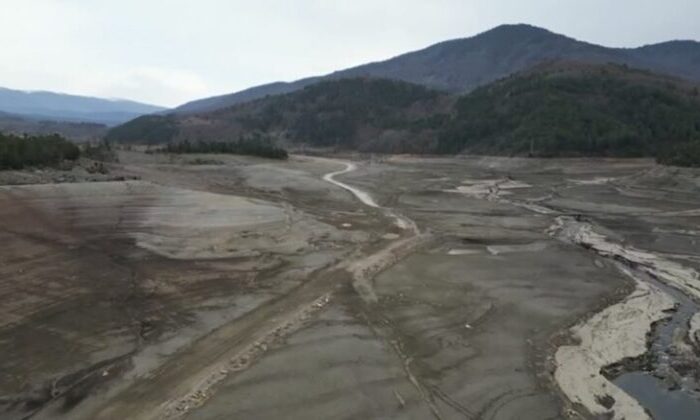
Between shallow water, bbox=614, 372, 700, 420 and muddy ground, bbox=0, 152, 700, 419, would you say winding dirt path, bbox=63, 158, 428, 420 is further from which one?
shallow water, bbox=614, 372, 700, 420

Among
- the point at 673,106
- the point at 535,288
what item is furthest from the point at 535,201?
the point at 673,106

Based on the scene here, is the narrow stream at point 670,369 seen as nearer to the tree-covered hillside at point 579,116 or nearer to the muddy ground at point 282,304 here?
the muddy ground at point 282,304

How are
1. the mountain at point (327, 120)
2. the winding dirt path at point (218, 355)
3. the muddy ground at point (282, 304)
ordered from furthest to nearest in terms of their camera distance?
the mountain at point (327, 120)
the muddy ground at point (282, 304)
the winding dirt path at point (218, 355)

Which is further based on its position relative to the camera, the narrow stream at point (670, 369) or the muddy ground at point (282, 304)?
the narrow stream at point (670, 369)

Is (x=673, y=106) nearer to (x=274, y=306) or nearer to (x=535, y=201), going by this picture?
(x=535, y=201)

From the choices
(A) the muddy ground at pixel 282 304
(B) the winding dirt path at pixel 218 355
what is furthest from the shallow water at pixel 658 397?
(B) the winding dirt path at pixel 218 355

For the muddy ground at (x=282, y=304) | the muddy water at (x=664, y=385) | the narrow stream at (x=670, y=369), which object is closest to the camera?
the muddy ground at (x=282, y=304)

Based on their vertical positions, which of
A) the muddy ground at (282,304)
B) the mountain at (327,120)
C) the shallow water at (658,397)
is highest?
the mountain at (327,120)
